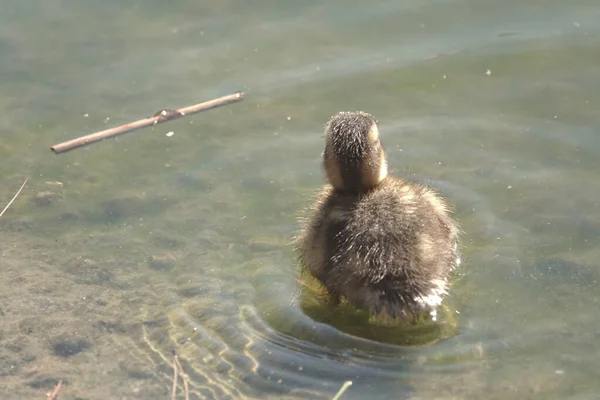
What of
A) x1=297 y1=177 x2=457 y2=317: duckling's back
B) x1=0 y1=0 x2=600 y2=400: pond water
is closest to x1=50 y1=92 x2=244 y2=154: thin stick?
x1=0 y1=0 x2=600 y2=400: pond water

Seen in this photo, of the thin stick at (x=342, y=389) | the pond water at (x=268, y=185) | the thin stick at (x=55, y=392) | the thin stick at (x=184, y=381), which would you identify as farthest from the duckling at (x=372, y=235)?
the thin stick at (x=55, y=392)

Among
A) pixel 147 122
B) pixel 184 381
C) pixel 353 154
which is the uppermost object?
pixel 353 154

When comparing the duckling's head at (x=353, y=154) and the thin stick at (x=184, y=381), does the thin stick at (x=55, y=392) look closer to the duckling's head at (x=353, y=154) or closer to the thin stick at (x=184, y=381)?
the thin stick at (x=184, y=381)

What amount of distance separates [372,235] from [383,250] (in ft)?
0.35

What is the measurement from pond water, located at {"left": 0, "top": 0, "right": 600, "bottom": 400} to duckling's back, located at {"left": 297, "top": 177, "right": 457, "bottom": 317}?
24 centimetres

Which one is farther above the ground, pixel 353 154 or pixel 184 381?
pixel 353 154

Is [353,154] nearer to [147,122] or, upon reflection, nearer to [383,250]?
[383,250]

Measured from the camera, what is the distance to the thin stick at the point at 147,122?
674 centimetres

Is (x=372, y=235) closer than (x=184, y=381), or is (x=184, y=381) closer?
(x=184, y=381)

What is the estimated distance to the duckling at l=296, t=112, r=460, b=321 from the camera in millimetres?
4867

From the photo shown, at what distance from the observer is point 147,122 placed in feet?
22.6

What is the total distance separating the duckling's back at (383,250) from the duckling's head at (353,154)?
0.07m

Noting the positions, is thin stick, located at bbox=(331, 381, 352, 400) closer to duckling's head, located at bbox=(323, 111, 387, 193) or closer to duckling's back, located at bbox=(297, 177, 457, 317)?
duckling's back, located at bbox=(297, 177, 457, 317)

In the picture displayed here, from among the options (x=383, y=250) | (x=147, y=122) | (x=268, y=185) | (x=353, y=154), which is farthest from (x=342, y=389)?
(x=147, y=122)
